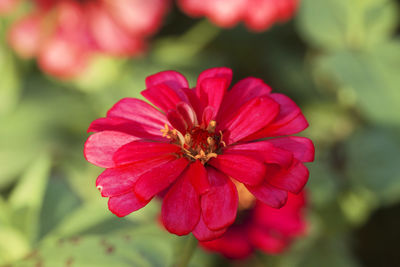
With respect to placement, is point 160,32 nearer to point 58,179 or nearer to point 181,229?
point 58,179

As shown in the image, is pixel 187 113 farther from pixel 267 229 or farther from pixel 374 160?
pixel 374 160

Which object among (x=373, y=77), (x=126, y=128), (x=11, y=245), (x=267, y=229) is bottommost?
(x=267, y=229)

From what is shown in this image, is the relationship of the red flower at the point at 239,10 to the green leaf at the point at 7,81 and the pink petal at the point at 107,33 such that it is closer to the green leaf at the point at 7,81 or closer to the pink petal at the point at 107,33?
the pink petal at the point at 107,33

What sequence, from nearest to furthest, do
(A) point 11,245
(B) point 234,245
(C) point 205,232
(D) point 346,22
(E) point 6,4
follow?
(C) point 205,232 → (A) point 11,245 → (B) point 234,245 → (E) point 6,4 → (D) point 346,22

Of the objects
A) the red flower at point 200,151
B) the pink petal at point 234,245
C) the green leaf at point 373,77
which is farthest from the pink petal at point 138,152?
the green leaf at point 373,77

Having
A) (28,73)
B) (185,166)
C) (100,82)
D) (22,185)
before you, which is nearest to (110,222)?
(22,185)

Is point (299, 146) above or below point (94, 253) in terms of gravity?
above

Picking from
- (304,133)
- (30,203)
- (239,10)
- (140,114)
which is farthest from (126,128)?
(304,133)
